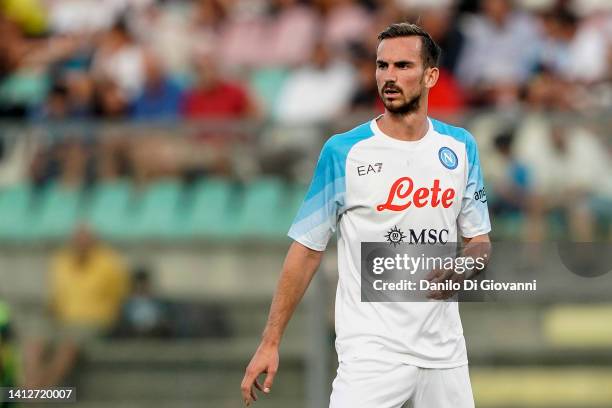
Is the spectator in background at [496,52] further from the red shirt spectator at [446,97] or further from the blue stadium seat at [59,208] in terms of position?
the blue stadium seat at [59,208]

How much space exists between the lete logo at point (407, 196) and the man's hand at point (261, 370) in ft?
2.59

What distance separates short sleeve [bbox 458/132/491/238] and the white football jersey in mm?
40

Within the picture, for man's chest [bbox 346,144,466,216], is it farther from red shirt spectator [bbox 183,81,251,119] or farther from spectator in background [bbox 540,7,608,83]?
red shirt spectator [bbox 183,81,251,119]

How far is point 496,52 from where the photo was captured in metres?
12.0

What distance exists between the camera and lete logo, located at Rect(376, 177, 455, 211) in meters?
5.71

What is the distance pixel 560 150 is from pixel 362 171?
15.4 ft

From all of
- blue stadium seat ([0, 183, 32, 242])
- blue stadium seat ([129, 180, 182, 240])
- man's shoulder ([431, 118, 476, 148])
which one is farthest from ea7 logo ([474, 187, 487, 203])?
blue stadium seat ([0, 183, 32, 242])

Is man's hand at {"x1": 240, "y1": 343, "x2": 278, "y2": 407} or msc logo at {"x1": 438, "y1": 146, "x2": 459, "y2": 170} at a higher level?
msc logo at {"x1": 438, "y1": 146, "x2": 459, "y2": 170}

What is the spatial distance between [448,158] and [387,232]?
0.44 metres

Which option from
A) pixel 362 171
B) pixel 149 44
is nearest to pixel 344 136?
pixel 362 171

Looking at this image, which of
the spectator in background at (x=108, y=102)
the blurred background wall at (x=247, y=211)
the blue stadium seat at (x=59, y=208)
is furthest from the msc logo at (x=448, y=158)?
the spectator in background at (x=108, y=102)

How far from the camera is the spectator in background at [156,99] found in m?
12.4

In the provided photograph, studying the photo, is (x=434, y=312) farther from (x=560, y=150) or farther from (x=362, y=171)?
(x=560, y=150)

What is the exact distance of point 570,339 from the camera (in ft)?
33.6
